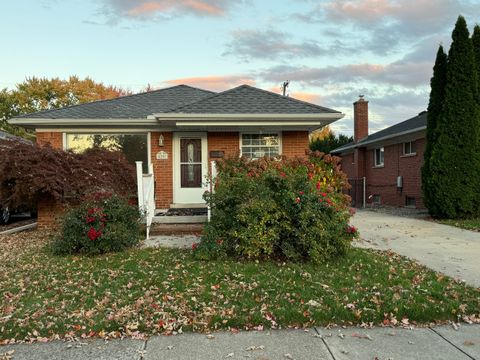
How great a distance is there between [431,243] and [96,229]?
664 centimetres

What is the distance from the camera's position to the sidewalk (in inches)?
136

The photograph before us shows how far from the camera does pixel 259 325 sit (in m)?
4.04

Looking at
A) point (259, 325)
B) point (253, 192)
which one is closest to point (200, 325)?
point (259, 325)

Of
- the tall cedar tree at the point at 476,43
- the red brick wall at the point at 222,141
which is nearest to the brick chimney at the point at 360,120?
the tall cedar tree at the point at 476,43

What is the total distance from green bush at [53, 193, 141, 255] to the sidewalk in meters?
3.42

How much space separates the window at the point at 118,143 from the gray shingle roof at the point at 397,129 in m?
10.7

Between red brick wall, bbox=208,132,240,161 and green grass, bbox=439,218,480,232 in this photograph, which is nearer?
green grass, bbox=439,218,480,232

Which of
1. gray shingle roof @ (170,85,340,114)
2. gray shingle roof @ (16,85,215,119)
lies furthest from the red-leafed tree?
gray shingle roof @ (170,85,340,114)

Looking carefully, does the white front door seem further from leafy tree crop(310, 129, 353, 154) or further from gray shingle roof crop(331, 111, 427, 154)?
leafy tree crop(310, 129, 353, 154)

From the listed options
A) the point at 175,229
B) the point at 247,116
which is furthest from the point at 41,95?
the point at 175,229

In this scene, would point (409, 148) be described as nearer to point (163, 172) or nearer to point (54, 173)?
point (163, 172)

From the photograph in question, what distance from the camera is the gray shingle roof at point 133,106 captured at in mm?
11591

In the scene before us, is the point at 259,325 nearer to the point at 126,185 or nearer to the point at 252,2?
the point at 126,185

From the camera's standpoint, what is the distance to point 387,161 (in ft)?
64.5
